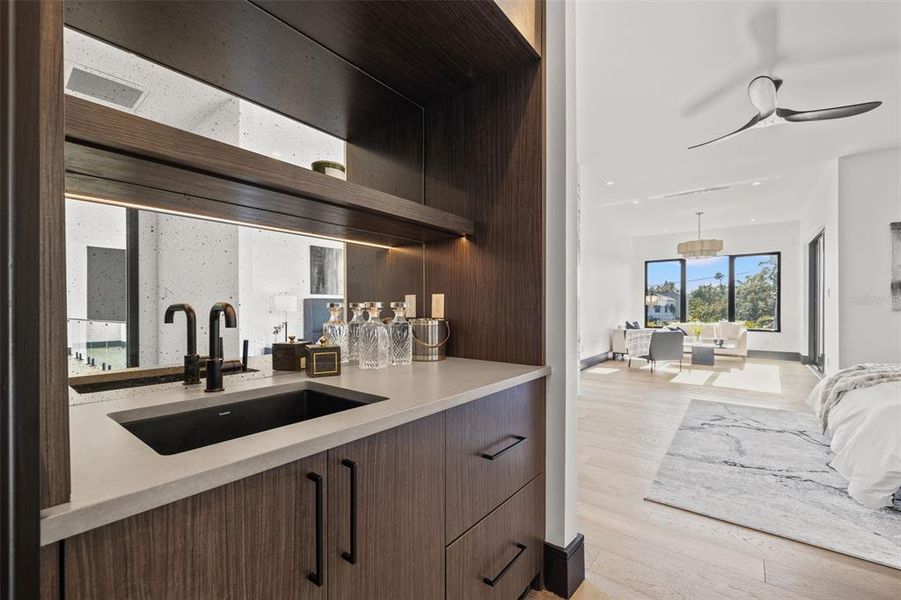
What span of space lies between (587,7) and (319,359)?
100 inches

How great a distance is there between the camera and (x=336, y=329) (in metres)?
1.59

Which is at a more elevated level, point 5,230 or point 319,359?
point 5,230

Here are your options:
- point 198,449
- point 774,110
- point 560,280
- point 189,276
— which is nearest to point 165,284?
point 189,276

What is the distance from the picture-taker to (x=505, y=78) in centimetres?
166

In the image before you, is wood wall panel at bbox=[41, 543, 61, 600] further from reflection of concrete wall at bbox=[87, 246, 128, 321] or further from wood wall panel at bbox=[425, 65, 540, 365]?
wood wall panel at bbox=[425, 65, 540, 365]

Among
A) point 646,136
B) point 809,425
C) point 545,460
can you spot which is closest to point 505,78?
point 545,460

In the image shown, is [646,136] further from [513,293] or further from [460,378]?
[460,378]

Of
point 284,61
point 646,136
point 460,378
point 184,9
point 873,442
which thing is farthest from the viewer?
point 646,136

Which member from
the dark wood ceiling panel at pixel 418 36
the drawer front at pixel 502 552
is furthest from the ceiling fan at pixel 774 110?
the drawer front at pixel 502 552

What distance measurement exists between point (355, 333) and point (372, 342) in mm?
92

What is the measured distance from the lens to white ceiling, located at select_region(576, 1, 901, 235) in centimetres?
248

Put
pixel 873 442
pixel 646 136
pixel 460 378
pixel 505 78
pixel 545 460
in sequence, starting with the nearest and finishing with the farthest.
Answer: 1. pixel 460 378
2. pixel 545 460
3. pixel 505 78
4. pixel 873 442
5. pixel 646 136

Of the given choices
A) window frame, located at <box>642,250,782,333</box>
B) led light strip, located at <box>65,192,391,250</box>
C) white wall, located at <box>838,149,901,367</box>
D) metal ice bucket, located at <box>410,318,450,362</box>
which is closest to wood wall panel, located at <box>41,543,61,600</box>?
led light strip, located at <box>65,192,391,250</box>

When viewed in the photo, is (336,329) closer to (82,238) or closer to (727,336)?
(82,238)
